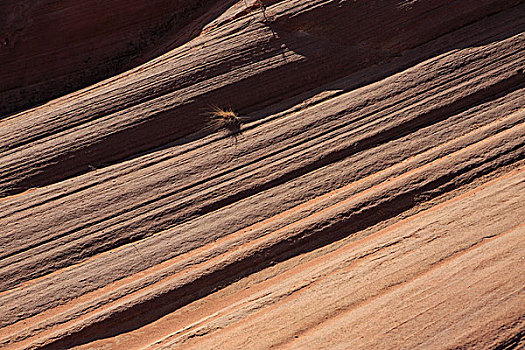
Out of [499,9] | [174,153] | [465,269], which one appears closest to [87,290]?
[174,153]

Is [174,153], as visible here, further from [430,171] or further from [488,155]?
[488,155]

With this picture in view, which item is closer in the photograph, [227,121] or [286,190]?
[286,190]

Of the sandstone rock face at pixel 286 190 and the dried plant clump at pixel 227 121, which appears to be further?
the dried plant clump at pixel 227 121

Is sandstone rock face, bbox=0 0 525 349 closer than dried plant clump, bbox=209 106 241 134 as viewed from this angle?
Yes

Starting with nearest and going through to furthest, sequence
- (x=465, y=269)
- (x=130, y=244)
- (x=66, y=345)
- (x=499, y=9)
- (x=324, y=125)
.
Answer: (x=465, y=269) → (x=66, y=345) → (x=130, y=244) → (x=324, y=125) → (x=499, y=9)

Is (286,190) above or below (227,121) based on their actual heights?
below
